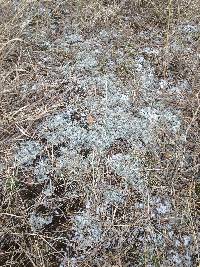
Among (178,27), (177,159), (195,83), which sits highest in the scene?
(178,27)

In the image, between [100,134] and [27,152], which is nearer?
[27,152]

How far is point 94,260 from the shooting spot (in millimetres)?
2191

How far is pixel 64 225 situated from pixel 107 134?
76cm

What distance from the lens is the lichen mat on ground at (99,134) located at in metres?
2.27

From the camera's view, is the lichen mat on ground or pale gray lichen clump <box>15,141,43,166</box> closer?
the lichen mat on ground

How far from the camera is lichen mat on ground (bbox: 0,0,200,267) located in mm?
2270

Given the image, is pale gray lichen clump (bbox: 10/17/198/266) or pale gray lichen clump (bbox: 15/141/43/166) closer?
pale gray lichen clump (bbox: 10/17/198/266)

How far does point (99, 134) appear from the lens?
2.75m

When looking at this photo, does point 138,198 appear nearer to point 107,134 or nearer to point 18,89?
point 107,134

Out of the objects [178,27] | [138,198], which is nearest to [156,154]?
[138,198]

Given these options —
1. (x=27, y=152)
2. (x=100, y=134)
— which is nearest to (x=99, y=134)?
(x=100, y=134)

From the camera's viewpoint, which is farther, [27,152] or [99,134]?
[99,134]

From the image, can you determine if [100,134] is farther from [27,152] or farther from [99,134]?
[27,152]

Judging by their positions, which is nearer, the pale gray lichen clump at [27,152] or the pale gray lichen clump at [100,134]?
the pale gray lichen clump at [100,134]
